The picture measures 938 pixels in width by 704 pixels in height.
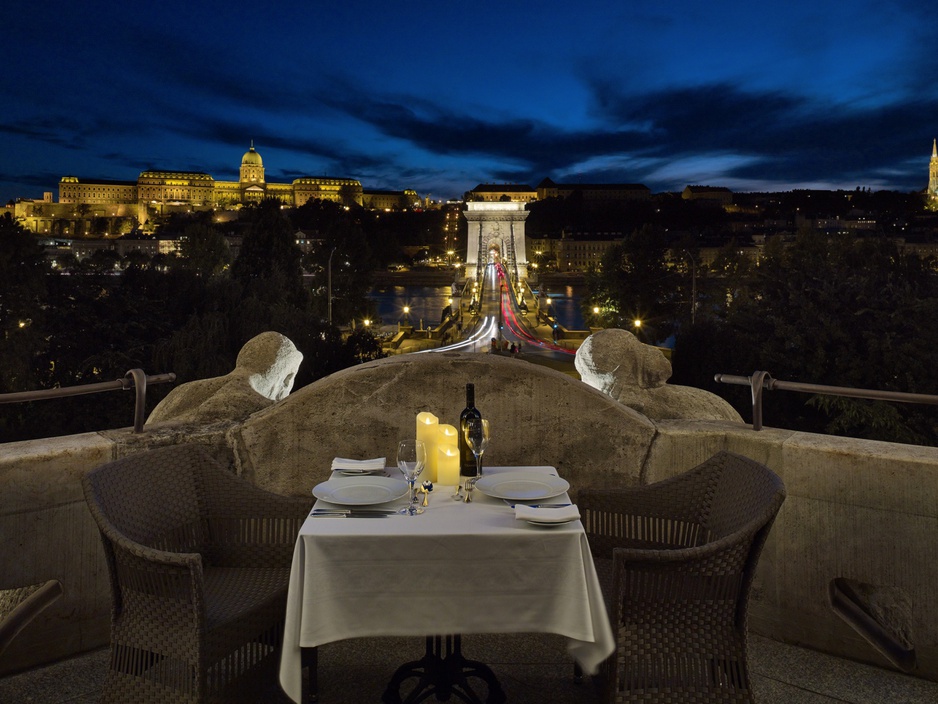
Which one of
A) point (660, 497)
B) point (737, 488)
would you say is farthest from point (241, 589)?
point (737, 488)

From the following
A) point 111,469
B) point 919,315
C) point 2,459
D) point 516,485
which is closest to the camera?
point 111,469

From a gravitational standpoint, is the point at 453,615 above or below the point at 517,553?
below

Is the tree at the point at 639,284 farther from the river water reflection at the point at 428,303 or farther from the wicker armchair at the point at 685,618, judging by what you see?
the wicker armchair at the point at 685,618

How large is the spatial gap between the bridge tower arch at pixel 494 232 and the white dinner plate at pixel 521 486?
78.0m

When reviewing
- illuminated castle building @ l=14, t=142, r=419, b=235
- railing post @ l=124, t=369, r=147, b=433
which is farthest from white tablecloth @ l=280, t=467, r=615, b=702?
illuminated castle building @ l=14, t=142, r=419, b=235

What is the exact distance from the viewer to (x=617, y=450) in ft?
11.2

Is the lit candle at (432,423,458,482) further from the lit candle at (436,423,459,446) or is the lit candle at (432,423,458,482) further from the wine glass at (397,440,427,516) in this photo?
the wine glass at (397,440,427,516)

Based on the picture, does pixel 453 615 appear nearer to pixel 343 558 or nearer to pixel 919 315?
pixel 343 558

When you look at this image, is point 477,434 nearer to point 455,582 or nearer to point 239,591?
point 455,582

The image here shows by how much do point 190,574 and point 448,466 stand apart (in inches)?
35.2

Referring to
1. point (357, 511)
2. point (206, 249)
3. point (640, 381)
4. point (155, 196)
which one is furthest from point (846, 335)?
Result: point (155, 196)

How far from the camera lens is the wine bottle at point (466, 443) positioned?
9.09 ft

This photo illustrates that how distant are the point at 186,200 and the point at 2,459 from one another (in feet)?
487

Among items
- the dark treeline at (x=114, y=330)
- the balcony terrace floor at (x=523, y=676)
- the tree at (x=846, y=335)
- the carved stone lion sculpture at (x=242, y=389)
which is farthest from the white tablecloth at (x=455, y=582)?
the dark treeline at (x=114, y=330)
